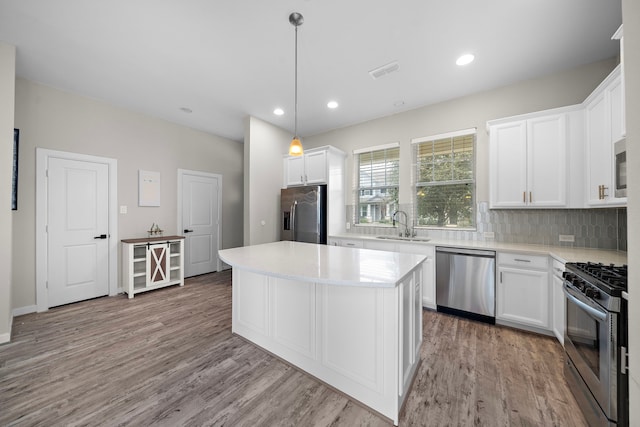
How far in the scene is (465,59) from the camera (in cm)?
256

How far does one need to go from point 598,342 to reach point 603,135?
6.35ft

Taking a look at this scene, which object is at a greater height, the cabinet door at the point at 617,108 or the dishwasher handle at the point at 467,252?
the cabinet door at the point at 617,108

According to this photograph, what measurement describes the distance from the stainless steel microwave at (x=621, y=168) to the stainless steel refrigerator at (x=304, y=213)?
319 cm

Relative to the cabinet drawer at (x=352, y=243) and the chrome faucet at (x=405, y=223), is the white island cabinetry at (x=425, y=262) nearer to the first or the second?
the cabinet drawer at (x=352, y=243)

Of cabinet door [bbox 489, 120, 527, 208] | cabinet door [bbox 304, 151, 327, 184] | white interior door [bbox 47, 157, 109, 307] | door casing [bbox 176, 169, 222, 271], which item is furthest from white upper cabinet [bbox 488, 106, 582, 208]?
white interior door [bbox 47, 157, 109, 307]

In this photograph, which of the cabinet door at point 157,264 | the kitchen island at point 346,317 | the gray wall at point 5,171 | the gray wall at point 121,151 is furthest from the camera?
the cabinet door at point 157,264

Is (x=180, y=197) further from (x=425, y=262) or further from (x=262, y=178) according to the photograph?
(x=425, y=262)

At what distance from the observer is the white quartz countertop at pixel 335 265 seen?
4.47 ft

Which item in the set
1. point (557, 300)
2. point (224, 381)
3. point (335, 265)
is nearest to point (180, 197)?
point (224, 381)

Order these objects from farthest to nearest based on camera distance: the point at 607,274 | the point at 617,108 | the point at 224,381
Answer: the point at 617,108, the point at 224,381, the point at 607,274

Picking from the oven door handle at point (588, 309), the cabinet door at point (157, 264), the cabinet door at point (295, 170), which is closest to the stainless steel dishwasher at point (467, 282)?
the oven door handle at point (588, 309)

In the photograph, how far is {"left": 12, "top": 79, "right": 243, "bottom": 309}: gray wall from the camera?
2957 millimetres

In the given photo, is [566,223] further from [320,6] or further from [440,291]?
[320,6]

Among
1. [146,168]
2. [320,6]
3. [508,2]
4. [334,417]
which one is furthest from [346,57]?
[146,168]
